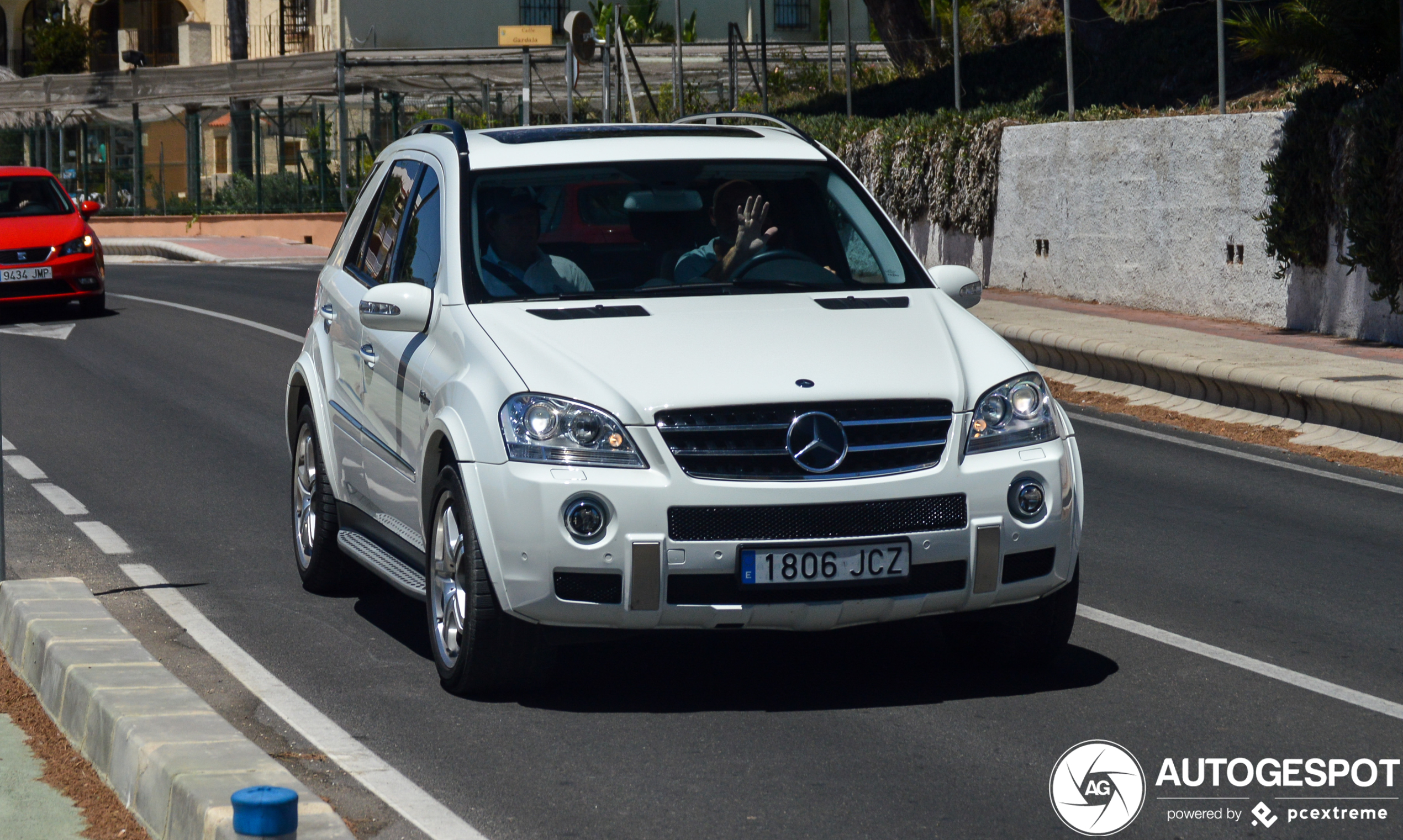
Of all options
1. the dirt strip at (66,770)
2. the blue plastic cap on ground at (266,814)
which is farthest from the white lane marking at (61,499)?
the blue plastic cap on ground at (266,814)

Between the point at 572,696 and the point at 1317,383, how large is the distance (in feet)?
26.8

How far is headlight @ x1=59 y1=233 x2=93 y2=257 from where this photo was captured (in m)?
20.1

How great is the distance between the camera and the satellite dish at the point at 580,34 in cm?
2720

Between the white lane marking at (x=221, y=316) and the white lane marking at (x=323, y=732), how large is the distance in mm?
10692

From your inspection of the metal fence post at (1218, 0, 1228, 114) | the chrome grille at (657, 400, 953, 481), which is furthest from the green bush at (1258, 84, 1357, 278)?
the chrome grille at (657, 400, 953, 481)

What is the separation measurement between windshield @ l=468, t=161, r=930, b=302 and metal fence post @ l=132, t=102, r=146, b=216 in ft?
137

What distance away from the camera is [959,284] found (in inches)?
269

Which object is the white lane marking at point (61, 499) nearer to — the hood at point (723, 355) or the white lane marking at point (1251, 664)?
the hood at point (723, 355)

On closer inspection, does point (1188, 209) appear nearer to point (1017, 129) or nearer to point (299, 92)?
point (1017, 129)

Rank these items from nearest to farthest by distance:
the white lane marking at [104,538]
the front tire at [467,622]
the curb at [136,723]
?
the curb at [136,723] → the front tire at [467,622] → the white lane marking at [104,538]

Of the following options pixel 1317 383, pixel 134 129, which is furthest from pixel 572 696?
pixel 134 129

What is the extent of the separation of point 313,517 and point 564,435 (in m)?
2.42

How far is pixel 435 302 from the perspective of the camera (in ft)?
21.0

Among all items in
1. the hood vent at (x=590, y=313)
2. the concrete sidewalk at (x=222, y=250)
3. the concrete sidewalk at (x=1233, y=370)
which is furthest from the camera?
the concrete sidewalk at (x=222, y=250)
